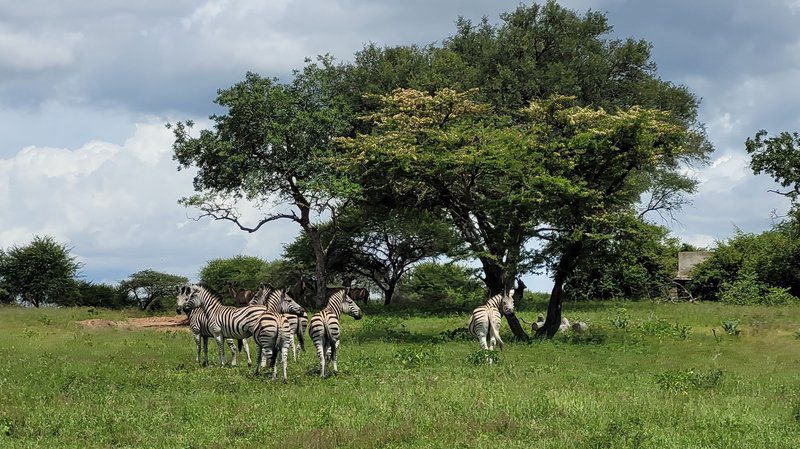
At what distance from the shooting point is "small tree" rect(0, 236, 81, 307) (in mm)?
62594

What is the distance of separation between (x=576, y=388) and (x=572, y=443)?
5.96 meters

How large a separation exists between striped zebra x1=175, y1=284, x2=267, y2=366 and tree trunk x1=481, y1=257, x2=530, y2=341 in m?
12.7

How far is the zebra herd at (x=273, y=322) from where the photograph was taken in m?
20.5

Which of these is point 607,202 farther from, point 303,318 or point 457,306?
point 457,306

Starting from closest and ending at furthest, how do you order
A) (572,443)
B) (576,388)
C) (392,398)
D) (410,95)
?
1. (572,443)
2. (392,398)
3. (576,388)
4. (410,95)

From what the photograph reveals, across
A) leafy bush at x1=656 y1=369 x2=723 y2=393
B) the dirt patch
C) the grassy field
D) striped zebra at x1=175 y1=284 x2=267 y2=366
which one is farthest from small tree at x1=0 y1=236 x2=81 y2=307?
leafy bush at x1=656 y1=369 x2=723 y2=393

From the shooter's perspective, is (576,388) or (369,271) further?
(369,271)

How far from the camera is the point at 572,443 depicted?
1285 centimetres

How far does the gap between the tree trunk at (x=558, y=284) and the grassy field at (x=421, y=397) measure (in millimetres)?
2435

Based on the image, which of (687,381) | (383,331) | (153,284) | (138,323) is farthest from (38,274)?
(687,381)

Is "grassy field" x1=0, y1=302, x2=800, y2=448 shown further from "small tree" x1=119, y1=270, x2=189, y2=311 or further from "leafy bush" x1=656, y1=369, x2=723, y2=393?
"small tree" x1=119, y1=270, x2=189, y2=311

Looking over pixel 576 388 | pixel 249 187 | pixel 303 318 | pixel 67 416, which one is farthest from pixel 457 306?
A: pixel 67 416

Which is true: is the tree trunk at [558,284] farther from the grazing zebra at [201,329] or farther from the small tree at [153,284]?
the small tree at [153,284]

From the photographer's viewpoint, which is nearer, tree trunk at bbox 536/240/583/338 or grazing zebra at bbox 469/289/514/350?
grazing zebra at bbox 469/289/514/350
